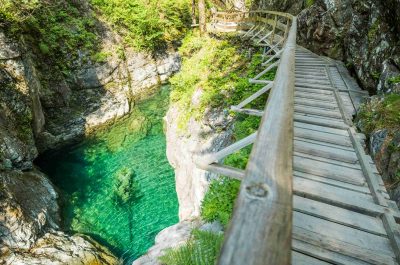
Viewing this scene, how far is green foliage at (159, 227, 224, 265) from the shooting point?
459cm

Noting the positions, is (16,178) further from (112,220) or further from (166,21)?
(166,21)

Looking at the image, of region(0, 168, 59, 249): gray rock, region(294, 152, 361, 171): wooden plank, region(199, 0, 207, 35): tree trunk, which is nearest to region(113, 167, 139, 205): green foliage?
region(0, 168, 59, 249): gray rock

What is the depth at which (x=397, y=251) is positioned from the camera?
2.77 meters

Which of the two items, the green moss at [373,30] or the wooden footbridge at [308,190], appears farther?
the green moss at [373,30]

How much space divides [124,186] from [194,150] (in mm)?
3851

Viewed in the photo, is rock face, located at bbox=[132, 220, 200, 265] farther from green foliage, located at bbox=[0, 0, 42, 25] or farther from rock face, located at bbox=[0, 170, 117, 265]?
green foliage, located at bbox=[0, 0, 42, 25]

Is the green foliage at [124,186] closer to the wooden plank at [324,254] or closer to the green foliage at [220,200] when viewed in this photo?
the green foliage at [220,200]

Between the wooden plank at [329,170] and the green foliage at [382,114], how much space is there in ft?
4.70

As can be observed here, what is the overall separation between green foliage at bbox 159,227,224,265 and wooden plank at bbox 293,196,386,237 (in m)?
1.75

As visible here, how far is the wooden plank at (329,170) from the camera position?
3.98 m

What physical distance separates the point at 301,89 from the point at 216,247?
513cm

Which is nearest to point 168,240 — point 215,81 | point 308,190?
point 308,190

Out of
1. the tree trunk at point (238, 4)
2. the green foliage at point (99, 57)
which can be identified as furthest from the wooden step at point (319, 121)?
the tree trunk at point (238, 4)

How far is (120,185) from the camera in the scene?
11.6 m
